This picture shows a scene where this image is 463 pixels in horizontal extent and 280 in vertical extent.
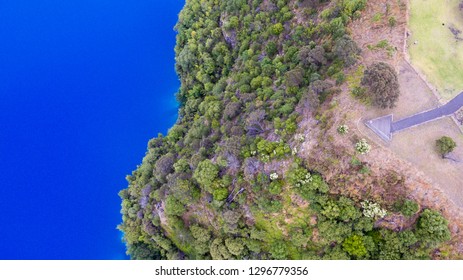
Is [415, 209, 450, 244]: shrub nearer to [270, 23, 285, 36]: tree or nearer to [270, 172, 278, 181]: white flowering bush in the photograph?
[270, 172, 278, 181]: white flowering bush

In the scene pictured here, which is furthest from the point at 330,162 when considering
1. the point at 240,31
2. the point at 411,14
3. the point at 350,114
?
the point at 240,31

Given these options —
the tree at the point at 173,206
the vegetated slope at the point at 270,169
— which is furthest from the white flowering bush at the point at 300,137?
the tree at the point at 173,206

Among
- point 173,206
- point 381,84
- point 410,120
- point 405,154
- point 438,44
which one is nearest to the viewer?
point 381,84

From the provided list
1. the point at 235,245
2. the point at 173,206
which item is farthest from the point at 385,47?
the point at 173,206

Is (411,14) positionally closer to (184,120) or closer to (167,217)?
(184,120)

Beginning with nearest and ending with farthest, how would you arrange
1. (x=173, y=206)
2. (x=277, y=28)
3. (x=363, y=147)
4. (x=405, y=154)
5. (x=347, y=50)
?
(x=363, y=147) → (x=405, y=154) → (x=347, y=50) → (x=173, y=206) → (x=277, y=28)

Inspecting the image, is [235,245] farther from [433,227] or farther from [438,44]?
[438,44]
